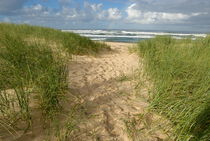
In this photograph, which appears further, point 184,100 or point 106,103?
point 106,103

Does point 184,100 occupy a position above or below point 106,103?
above

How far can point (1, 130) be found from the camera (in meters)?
1.45

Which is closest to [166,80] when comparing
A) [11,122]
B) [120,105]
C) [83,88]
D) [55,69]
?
[120,105]

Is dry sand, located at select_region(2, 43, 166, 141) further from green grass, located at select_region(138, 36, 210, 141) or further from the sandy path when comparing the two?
green grass, located at select_region(138, 36, 210, 141)

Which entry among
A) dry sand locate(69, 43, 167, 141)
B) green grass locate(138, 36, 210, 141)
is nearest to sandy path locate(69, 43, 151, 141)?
dry sand locate(69, 43, 167, 141)

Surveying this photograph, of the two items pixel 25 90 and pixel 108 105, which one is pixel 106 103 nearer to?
pixel 108 105

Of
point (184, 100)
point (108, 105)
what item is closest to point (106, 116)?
point (108, 105)

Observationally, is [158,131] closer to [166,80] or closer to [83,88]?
[166,80]

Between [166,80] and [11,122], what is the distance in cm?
198

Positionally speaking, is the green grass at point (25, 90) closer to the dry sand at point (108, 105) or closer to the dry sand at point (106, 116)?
the dry sand at point (106, 116)

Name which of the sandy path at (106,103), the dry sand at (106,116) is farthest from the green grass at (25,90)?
the sandy path at (106,103)

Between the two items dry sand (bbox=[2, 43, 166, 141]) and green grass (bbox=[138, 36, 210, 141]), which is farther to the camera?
dry sand (bbox=[2, 43, 166, 141])

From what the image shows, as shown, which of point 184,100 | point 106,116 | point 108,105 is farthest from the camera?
point 108,105

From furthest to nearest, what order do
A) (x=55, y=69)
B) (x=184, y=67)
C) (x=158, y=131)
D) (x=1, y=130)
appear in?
1. (x=184, y=67)
2. (x=55, y=69)
3. (x=158, y=131)
4. (x=1, y=130)
